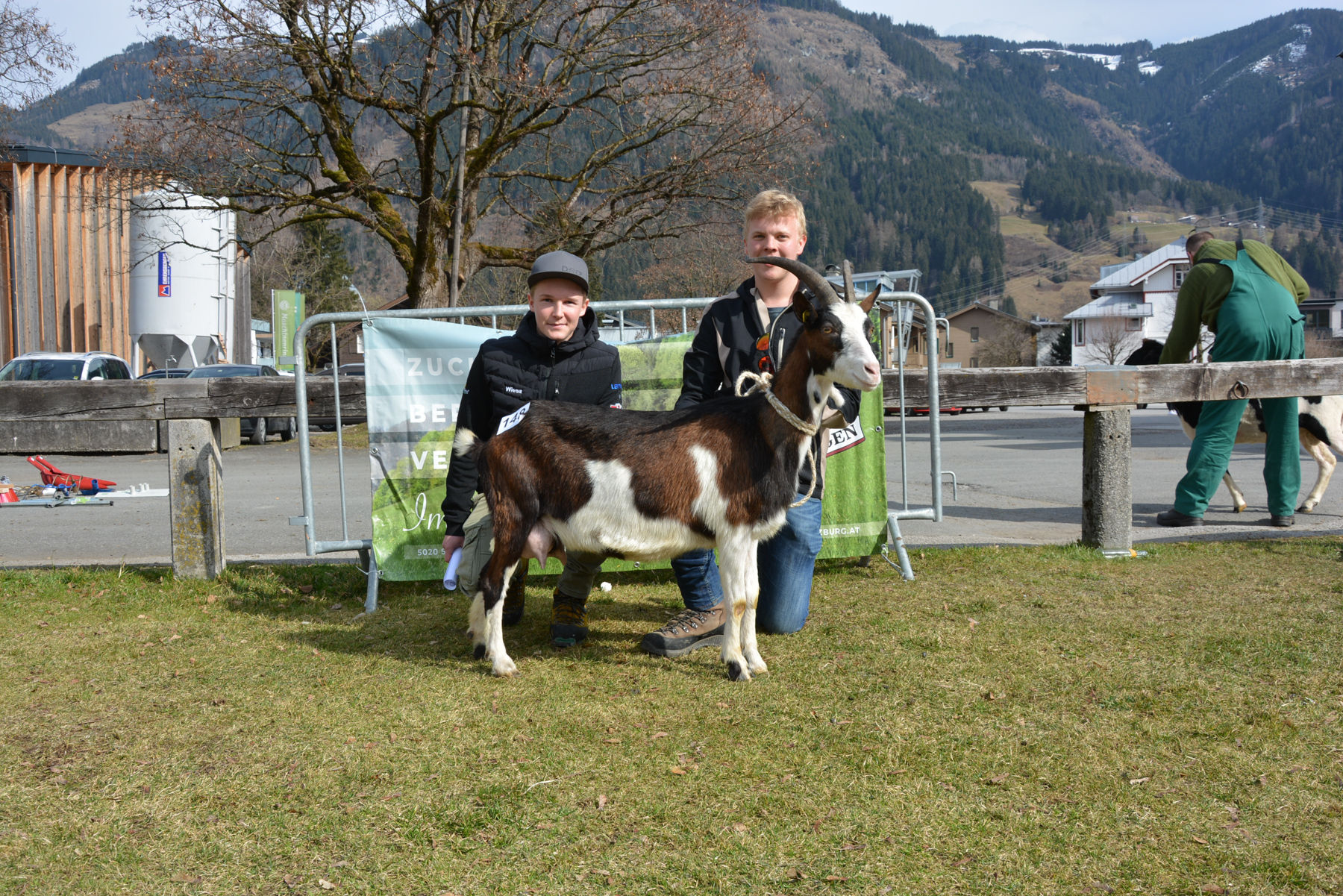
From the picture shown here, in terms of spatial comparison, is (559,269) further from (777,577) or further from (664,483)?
(777,577)

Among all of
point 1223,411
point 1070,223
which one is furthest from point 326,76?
point 1070,223

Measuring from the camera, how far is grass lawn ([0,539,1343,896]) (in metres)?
2.82

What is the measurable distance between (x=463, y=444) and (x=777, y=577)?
186 centimetres

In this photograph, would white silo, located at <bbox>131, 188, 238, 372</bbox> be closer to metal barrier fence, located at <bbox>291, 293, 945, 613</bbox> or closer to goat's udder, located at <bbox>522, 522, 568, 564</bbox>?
metal barrier fence, located at <bbox>291, 293, 945, 613</bbox>

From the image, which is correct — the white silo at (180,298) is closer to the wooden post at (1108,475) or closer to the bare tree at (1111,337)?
the wooden post at (1108,475)

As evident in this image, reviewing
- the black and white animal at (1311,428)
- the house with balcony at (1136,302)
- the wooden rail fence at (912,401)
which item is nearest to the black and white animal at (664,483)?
the wooden rail fence at (912,401)

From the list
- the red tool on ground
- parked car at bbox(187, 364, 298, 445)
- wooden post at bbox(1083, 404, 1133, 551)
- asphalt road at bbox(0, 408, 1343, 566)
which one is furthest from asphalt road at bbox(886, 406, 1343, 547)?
parked car at bbox(187, 364, 298, 445)

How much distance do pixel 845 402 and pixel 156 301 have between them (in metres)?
33.3

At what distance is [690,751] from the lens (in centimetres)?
367

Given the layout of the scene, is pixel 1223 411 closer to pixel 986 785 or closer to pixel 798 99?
pixel 986 785

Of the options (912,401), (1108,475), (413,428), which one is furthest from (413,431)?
(1108,475)

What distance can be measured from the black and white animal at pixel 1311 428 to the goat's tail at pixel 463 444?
6.67 metres

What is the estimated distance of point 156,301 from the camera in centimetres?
3216

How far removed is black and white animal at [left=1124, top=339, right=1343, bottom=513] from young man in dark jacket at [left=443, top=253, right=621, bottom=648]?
6105 millimetres
